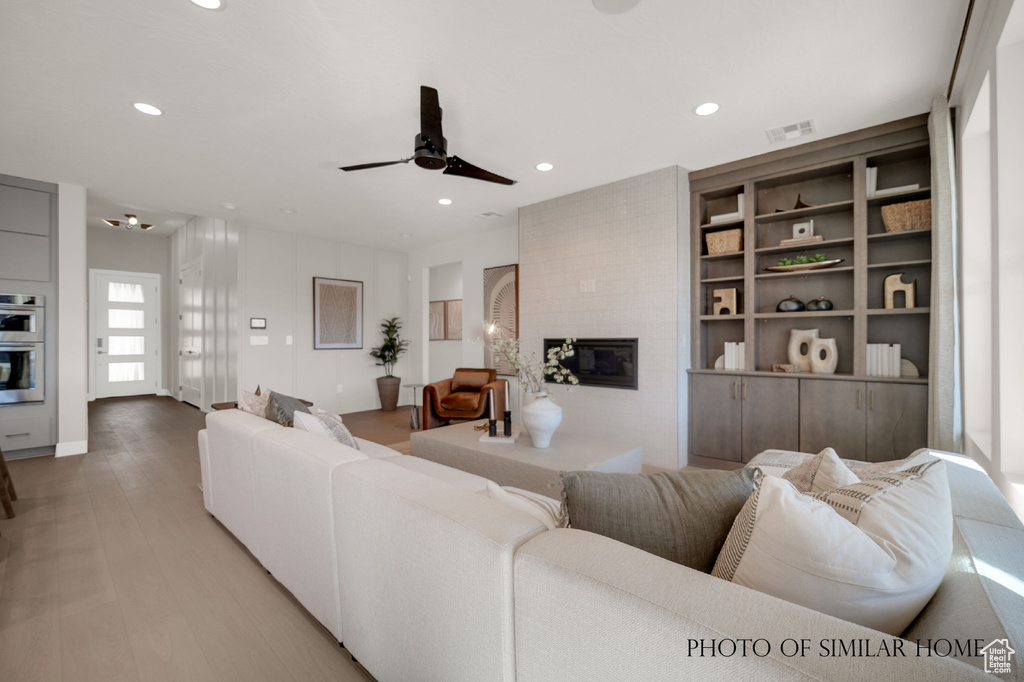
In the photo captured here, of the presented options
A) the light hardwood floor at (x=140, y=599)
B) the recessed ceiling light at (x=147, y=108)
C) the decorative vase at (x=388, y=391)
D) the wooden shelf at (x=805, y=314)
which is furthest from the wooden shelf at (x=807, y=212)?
the decorative vase at (x=388, y=391)

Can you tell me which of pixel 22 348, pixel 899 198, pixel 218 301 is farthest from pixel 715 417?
pixel 218 301

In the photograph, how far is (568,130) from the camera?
312cm

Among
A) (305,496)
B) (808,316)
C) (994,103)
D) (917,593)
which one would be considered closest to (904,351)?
(808,316)

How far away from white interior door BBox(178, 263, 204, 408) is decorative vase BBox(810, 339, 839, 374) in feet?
24.7

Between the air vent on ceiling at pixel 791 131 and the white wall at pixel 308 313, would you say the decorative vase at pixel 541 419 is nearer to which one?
the air vent on ceiling at pixel 791 131

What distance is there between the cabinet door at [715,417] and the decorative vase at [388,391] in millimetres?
4463

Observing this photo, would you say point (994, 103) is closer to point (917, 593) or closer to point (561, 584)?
point (917, 593)

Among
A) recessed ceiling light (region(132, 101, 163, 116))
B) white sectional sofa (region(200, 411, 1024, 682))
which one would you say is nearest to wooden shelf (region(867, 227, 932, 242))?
white sectional sofa (region(200, 411, 1024, 682))

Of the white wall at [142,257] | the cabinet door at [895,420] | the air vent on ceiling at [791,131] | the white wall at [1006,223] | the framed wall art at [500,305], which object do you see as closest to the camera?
the white wall at [1006,223]

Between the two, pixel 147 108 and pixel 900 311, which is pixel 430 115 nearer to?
pixel 147 108

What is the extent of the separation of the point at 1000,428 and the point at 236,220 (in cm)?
688

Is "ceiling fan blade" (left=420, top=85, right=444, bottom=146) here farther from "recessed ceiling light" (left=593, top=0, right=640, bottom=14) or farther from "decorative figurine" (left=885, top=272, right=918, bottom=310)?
"decorative figurine" (left=885, top=272, right=918, bottom=310)

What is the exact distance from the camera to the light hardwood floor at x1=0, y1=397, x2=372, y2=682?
1.50 metres

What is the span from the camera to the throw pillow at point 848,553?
27.2 inches
